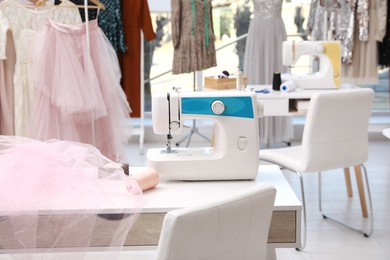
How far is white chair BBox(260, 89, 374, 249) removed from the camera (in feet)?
11.8

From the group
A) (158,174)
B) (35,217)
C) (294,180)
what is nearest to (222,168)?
(158,174)

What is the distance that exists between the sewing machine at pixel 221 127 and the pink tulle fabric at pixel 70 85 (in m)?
1.88

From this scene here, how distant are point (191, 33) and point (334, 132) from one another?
234 centimetres

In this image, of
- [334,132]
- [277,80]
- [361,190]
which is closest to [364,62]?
[277,80]

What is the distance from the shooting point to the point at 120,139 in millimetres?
4727

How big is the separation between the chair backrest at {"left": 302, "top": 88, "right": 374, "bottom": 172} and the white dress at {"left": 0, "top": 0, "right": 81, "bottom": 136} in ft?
6.39

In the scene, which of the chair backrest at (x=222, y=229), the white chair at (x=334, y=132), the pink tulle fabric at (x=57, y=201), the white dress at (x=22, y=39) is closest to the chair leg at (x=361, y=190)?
the white chair at (x=334, y=132)

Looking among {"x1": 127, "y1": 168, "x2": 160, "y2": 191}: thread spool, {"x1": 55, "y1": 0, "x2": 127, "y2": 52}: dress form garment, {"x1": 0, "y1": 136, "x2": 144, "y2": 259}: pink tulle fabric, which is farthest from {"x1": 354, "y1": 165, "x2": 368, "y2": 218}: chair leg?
{"x1": 55, "y1": 0, "x2": 127, "y2": 52}: dress form garment

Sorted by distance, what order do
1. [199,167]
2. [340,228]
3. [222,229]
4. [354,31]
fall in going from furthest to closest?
[354,31] < [340,228] < [199,167] < [222,229]

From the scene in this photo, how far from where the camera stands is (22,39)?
179 inches

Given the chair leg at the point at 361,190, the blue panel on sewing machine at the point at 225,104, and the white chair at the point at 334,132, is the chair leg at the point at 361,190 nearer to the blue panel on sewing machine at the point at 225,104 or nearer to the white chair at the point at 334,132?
the white chair at the point at 334,132

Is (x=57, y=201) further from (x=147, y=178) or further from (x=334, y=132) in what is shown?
(x=334, y=132)

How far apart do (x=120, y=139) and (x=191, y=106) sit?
83.1 inches

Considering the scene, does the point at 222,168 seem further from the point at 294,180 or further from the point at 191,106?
the point at 294,180
